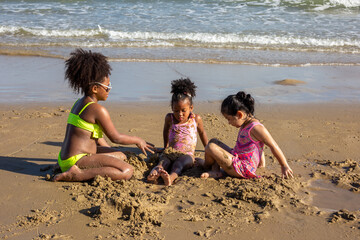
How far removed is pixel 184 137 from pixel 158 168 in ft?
2.06

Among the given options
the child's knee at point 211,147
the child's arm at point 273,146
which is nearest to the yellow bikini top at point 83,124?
A: the child's knee at point 211,147

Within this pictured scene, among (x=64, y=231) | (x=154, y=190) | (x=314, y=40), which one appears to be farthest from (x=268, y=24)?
(x=64, y=231)

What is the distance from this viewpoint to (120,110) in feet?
20.1

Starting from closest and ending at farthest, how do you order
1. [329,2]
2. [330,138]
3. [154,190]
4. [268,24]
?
1. [154,190]
2. [330,138]
3. [268,24]
4. [329,2]

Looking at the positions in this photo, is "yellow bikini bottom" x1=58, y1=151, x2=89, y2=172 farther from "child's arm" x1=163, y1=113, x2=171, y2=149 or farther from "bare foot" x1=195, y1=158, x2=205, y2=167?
"bare foot" x1=195, y1=158, x2=205, y2=167

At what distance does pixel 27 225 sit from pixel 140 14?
12148 millimetres

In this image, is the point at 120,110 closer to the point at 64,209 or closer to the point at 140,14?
the point at 64,209

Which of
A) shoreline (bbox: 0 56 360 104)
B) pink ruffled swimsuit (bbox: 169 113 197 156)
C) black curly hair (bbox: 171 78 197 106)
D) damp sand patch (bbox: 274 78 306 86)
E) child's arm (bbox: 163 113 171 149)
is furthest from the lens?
damp sand patch (bbox: 274 78 306 86)

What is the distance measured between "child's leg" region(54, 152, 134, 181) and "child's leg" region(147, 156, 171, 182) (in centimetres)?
21

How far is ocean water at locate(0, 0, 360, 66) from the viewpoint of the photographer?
33.3 feet

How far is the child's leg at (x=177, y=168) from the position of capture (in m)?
3.91

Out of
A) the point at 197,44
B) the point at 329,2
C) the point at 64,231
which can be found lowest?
the point at 64,231

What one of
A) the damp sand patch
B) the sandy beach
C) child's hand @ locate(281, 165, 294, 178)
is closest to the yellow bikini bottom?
the sandy beach

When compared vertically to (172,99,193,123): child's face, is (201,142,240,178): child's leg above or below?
below
